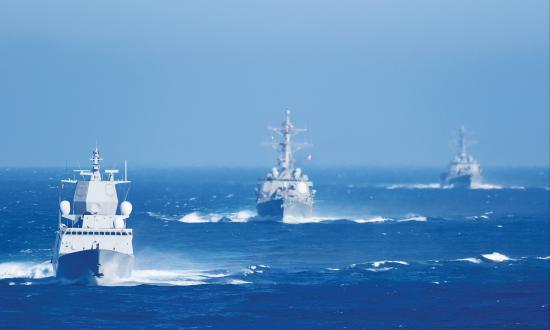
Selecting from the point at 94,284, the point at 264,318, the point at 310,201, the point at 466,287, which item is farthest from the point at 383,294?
the point at 310,201

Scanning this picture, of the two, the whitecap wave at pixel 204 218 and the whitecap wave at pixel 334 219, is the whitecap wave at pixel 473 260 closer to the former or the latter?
the whitecap wave at pixel 334 219

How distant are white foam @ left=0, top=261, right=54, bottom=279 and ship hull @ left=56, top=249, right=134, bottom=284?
7.03 meters

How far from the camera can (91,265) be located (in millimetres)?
94000

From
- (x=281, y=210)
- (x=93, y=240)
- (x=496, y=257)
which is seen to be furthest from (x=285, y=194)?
(x=93, y=240)

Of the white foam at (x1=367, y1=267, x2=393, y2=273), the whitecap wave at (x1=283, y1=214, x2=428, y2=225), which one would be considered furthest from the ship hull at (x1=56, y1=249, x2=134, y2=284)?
the whitecap wave at (x1=283, y1=214, x2=428, y2=225)

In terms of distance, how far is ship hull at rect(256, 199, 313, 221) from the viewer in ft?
612

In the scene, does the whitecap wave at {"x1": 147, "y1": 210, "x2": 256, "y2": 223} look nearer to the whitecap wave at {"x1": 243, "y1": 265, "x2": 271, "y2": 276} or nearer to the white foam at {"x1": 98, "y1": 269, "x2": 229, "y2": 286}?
the whitecap wave at {"x1": 243, "y1": 265, "x2": 271, "y2": 276}

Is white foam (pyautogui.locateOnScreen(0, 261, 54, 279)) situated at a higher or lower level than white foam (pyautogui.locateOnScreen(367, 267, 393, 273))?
Result: higher

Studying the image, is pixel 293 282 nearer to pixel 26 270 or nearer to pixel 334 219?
pixel 26 270

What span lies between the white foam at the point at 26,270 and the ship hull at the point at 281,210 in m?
78.9

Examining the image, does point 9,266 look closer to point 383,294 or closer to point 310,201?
point 383,294

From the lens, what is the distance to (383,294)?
317 feet

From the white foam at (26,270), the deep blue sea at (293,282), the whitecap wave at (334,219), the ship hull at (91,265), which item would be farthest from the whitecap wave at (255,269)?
the whitecap wave at (334,219)

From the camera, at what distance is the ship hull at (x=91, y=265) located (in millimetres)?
93188
